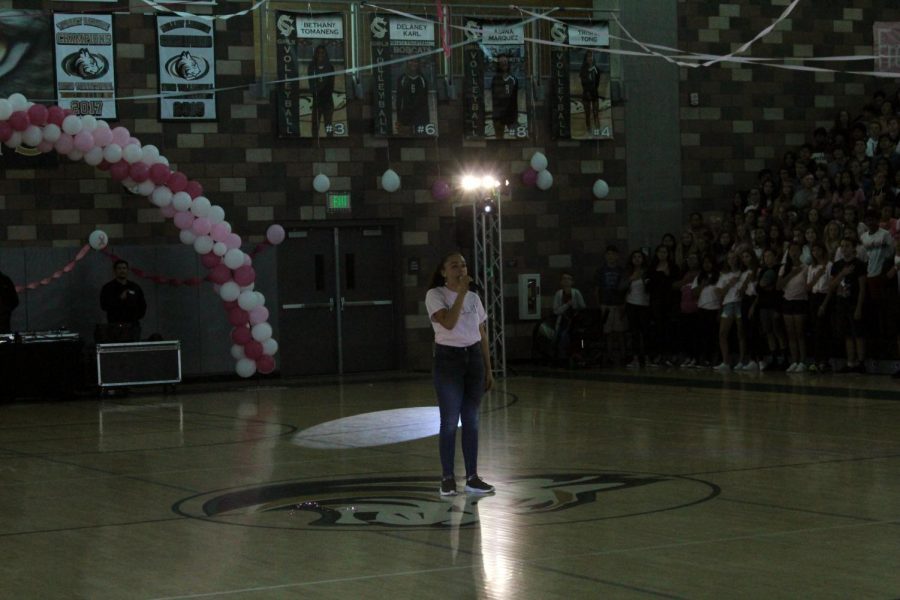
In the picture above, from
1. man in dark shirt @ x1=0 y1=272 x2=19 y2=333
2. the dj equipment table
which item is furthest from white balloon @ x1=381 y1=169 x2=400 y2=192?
man in dark shirt @ x1=0 y1=272 x2=19 y2=333

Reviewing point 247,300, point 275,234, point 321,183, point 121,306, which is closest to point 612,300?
point 321,183

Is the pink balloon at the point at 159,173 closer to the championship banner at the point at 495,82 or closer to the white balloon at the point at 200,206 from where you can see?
the white balloon at the point at 200,206

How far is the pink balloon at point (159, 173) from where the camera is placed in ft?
63.1

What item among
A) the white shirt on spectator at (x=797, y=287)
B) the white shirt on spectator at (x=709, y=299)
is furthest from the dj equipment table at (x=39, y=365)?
the white shirt on spectator at (x=797, y=287)

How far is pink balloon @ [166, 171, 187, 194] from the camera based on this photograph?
63.7 feet

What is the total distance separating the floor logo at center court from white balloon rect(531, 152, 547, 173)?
43.9ft

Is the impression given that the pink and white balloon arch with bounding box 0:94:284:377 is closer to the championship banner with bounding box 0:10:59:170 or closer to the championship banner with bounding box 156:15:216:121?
the championship banner with bounding box 0:10:59:170

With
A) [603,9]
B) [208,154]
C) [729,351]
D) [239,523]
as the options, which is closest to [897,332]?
[729,351]

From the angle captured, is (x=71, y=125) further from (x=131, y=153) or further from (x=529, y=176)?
(x=529, y=176)

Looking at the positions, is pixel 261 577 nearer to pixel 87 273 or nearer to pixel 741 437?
pixel 741 437

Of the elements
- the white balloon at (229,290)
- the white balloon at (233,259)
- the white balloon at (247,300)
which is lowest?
the white balloon at (247,300)

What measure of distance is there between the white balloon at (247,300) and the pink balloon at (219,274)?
32 cm

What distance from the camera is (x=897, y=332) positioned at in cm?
1781

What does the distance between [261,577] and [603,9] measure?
59.6 ft
